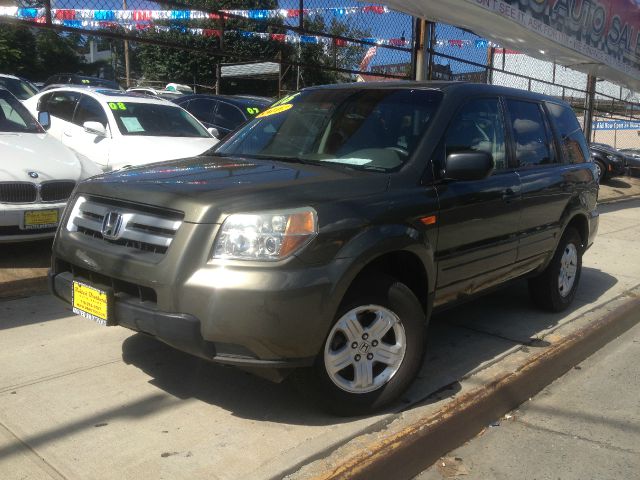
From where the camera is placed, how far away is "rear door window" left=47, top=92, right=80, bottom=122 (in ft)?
29.7

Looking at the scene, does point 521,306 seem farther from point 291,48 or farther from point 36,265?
point 291,48

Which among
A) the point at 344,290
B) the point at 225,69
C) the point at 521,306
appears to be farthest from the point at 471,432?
the point at 225,69

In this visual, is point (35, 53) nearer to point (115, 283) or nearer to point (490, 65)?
point (490, 65)

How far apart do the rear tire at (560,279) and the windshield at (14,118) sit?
524 centimetres

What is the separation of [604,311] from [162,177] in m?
4.17

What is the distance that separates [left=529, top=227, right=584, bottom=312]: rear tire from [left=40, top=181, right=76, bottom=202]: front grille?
4235 mm

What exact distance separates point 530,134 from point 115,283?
11.2 feet

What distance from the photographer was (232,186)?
10.5 feet

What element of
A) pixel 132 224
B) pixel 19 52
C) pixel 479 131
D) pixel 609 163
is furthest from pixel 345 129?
pixel 19 52

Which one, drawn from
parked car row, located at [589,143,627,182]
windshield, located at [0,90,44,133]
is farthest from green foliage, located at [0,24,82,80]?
windshield, located at [0,90,44,133]

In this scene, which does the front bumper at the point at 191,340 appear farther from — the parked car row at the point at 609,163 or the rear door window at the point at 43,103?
the parked car row at the point at 609,163

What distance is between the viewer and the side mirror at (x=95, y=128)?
8.09 meters

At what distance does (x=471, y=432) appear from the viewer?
3.53 m

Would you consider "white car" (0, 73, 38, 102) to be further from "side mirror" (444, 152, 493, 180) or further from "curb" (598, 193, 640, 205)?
"side mirror" (444, 152, 493, 180)
